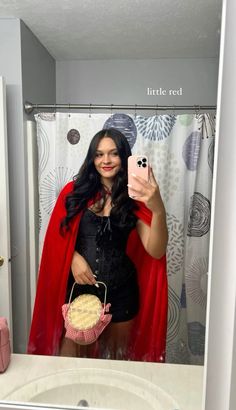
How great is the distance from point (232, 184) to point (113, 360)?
657 mm

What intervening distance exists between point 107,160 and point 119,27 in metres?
0.33

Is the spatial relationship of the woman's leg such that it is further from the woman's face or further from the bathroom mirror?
the woman's face

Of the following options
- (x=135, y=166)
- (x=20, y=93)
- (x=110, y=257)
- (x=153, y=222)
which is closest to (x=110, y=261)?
(x=110, y=257)

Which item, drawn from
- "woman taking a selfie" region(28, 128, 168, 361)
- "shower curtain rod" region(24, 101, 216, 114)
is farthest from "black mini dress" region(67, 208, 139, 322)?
"shower curtain rod" region(24, 101, 216, 114)

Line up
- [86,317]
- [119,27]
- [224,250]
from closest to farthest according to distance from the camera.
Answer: [224,250], [119,27], [86,317]

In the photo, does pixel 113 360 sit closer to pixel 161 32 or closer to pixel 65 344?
pixel 65 344

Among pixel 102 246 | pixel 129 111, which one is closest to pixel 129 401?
pixel 102 246

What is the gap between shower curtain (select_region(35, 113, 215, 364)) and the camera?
825mm

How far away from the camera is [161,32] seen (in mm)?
778

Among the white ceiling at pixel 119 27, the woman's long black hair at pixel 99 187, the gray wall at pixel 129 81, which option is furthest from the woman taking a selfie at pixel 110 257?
the white ceiling at pixel 119 27

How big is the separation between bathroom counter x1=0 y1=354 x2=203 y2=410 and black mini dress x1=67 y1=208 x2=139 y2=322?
0.45 ft

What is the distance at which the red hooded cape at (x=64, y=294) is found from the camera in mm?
873

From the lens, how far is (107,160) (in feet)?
2.73

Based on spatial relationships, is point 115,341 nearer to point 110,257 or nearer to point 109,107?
point 110,257
